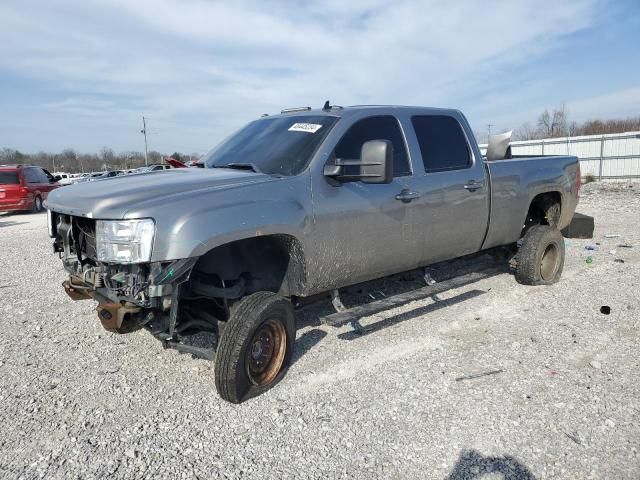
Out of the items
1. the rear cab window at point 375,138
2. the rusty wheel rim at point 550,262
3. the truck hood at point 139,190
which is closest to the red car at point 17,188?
the truck hood at point 139,190

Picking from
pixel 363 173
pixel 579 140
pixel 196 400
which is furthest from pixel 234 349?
pixel 579 140

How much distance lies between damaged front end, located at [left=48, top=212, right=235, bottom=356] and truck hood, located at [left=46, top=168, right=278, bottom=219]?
0.44 ft

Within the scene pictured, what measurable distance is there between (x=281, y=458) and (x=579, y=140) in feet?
105

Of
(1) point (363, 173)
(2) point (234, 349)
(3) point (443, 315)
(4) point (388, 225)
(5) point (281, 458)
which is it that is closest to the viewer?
(5) point (281, 458)

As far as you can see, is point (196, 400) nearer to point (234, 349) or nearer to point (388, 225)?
point (234, 349)

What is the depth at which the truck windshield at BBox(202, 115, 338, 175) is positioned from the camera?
406 cm

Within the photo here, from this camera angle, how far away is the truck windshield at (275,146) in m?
4.06

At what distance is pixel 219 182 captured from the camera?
3.59 meters

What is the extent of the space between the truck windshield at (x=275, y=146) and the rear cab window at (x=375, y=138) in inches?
7.3

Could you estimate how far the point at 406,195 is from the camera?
450 centimetres

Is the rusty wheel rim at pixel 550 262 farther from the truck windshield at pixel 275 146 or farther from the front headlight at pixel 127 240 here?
the front headlight at pixel 127 240

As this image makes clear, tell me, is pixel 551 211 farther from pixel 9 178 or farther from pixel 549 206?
pixel 9 178

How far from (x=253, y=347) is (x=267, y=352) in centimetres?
18

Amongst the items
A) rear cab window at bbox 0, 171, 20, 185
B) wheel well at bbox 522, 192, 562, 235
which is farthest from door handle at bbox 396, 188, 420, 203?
rear cab window at bbox 0, 171, 20, 185
